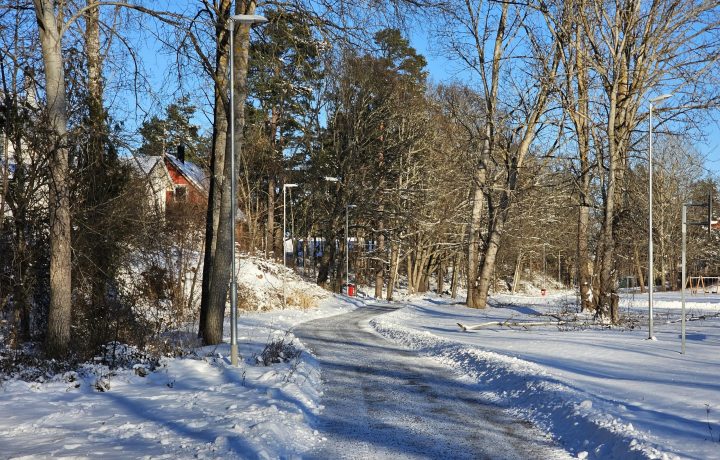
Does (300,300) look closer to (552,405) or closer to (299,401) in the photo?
(299,401)

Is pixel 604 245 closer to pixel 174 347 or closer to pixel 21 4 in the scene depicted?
pixel 174 347

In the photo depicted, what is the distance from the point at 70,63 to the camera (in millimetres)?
13859

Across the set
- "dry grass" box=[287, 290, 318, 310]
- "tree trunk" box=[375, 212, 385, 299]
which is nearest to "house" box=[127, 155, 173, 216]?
"dry grass" box=[287, 290, 318, 310]

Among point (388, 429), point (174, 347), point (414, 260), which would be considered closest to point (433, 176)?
point (414, 260)

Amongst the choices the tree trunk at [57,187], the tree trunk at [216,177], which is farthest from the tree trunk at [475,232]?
the tree trunk at [57,187]

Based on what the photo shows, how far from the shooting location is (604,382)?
1178cm

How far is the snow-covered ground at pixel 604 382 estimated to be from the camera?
25.9 ft

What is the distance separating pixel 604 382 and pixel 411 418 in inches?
160

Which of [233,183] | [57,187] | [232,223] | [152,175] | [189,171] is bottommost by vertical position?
[232,223]

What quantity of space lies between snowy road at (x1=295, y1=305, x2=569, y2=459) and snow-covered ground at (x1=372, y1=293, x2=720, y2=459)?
51 cm

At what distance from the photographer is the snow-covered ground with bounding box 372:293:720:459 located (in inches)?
311

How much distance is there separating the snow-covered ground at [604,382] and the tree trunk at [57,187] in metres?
7.88

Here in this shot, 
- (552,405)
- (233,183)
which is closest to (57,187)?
(233,183)

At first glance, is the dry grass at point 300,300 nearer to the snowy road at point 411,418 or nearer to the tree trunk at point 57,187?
the snowy road at point 411,418
